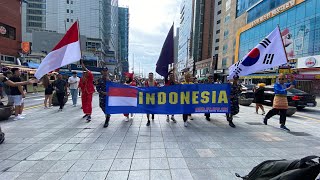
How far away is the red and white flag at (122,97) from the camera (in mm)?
7191

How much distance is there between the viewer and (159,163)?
13.4 feet

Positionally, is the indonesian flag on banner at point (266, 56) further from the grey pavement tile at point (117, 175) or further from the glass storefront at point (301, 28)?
the glass storefront at point (301, 28)

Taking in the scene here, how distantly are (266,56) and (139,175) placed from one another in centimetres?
521

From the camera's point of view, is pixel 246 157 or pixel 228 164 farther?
pixel 246 157

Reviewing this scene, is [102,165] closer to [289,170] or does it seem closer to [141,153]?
[141,153]

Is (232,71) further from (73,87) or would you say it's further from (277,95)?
(73,87)

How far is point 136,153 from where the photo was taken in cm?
462

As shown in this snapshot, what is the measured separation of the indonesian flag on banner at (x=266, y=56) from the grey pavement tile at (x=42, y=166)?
5626mm

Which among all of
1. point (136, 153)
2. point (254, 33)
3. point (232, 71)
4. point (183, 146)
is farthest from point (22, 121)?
point (254, 33)

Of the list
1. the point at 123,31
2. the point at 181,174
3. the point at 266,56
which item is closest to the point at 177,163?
the point at 181,174

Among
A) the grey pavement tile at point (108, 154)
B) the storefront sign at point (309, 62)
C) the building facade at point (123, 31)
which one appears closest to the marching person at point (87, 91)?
the grey pavement tile at point (108, 154)

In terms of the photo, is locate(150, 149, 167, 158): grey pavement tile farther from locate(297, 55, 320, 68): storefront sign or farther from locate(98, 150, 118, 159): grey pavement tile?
locate(297, 55, 320, 68): storefront sign

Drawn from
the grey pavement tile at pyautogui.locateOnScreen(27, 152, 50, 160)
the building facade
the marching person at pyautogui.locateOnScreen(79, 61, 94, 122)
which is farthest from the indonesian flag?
the building facade

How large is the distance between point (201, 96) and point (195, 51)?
83.7 metres
